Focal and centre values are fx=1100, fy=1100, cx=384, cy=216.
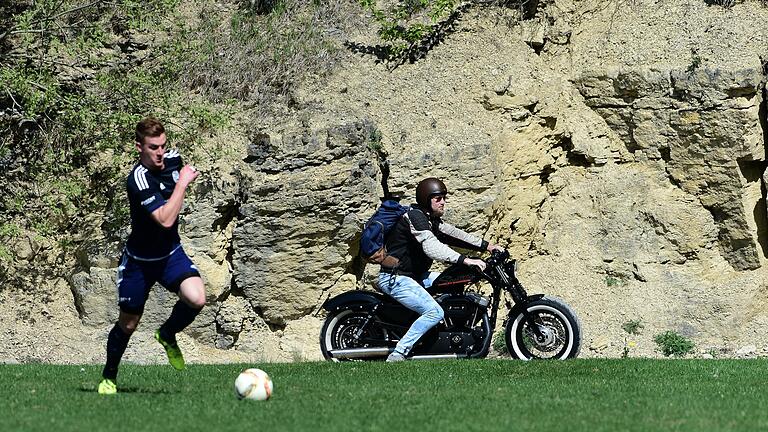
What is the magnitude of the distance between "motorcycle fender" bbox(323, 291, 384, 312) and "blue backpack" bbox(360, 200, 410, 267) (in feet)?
1.67

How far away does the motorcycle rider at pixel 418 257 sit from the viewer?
38.7ft

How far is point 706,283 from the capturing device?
1625 centimetres

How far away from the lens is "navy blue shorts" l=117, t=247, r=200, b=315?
335 inches

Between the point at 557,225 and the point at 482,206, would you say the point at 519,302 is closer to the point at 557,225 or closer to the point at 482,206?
the point at 482,206

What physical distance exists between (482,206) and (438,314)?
4.33 m

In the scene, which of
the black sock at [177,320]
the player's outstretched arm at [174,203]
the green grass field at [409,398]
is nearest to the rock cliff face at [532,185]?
the green grass field at [409,398]

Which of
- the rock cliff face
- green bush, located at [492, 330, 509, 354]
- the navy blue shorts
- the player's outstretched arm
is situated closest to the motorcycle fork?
green bush, located at [492, 330, 509, 354]

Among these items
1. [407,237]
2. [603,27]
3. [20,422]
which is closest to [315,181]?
[407,237]

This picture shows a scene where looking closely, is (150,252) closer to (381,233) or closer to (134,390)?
(134,390)

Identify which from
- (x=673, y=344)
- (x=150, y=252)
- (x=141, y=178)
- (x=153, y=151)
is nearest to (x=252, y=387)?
(x=150, y=252)

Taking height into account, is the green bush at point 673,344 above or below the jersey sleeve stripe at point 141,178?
below

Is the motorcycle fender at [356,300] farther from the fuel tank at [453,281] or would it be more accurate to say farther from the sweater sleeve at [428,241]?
the sweater sleeve at [428,241]

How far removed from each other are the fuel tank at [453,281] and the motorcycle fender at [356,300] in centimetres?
62

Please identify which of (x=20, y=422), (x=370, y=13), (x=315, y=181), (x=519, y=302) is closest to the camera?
(x=20, y=422)
